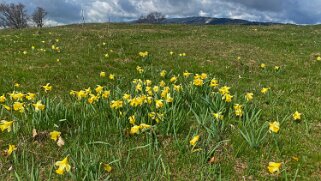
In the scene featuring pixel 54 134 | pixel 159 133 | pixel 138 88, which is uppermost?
pixel 138 88

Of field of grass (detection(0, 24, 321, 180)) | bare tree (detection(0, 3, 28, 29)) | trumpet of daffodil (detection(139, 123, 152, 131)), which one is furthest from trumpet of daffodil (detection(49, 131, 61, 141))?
bare tree (detection(0, 3, 28, 29))

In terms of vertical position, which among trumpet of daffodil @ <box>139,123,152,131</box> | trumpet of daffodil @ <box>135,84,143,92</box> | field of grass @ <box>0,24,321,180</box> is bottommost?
field of grass @ <box>0,24,321,180</box>

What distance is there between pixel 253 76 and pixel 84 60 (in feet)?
21.5

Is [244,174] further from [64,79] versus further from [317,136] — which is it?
[64,79]

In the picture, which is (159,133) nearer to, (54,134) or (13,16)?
(54,134)

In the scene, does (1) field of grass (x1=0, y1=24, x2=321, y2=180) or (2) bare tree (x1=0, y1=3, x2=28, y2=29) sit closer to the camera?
(1) field of grass (x1=0, y1=24, x2=321, y2=180)

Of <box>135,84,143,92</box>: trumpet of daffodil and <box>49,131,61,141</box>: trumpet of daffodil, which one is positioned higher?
<box>135,84,143,92</box>: trumpet of daffodil

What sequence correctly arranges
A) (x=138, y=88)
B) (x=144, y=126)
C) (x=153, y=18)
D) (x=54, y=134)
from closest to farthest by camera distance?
(x=54, y=134) < (x=144, y=126) < (x=138, y=88) < (x=153, y=18)

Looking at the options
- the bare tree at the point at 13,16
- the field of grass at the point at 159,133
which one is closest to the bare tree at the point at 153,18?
the bare tree at the point at 13,16

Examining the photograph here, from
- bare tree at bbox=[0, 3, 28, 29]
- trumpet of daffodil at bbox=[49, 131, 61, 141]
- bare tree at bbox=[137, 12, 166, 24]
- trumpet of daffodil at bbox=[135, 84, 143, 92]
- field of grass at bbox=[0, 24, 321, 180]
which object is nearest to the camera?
field of grass at bbox=[0, 24, 321, 180]

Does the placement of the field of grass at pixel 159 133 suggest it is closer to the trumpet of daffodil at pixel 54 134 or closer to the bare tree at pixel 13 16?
the trumpet of daffodil at pixel 54 134

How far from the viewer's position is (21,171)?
4789mm

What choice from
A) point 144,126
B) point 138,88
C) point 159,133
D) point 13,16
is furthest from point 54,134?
point 13,16

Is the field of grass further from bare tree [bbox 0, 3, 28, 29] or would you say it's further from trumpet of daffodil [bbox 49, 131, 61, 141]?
bare tree [bbox 0, 3, 28, 29]
